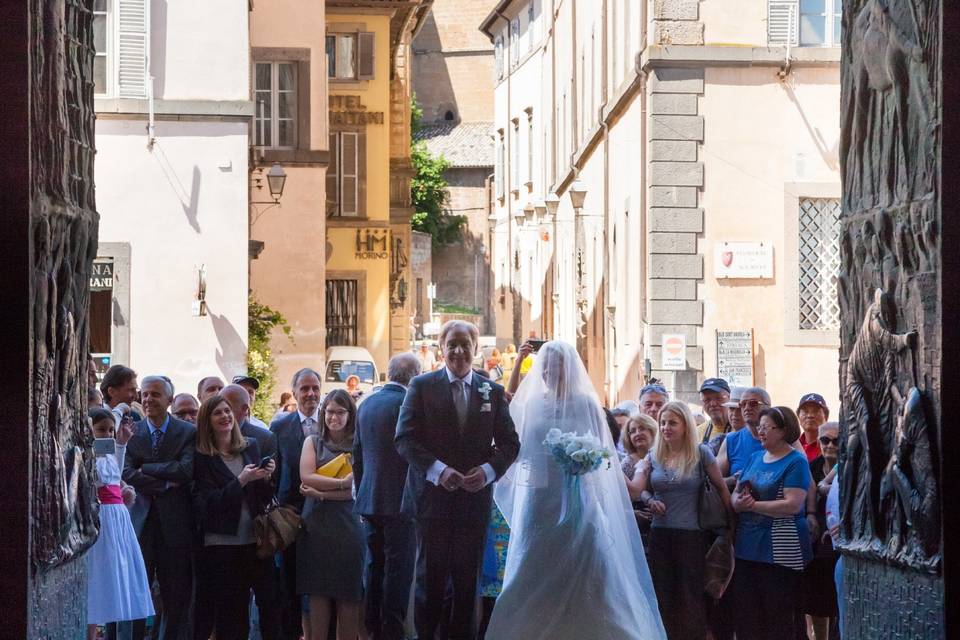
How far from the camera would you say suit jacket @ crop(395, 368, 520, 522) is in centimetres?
975

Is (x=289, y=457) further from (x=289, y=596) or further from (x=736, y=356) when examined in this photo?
(x=736, y=356)

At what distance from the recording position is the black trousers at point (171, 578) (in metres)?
9.95

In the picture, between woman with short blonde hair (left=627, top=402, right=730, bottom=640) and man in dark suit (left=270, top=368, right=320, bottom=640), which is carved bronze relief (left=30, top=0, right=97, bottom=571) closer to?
man in dark suit (left=270, top=368, right=320, bottom=640)

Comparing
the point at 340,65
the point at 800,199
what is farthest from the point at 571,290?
the point at 800,199

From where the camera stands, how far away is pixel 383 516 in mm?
10133

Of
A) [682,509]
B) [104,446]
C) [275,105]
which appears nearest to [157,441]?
[104,446]

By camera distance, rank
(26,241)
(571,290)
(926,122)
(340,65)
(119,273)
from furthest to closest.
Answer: (340,65)
(571,290)
(119,273)
(926,122)
(26,241)

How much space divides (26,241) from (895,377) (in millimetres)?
3133

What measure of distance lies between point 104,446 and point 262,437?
136cm

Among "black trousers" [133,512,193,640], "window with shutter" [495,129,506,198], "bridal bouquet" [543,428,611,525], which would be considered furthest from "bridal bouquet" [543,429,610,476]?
"window with shutter" [495,129,506,198]

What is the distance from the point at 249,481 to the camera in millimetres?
9859

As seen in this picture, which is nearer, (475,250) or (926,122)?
(926,122)

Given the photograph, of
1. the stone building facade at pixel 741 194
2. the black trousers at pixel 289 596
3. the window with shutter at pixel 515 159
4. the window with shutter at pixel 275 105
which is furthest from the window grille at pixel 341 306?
the black trousers at pixel 289 596

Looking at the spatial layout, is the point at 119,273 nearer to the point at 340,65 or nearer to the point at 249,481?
the point at 249,481
